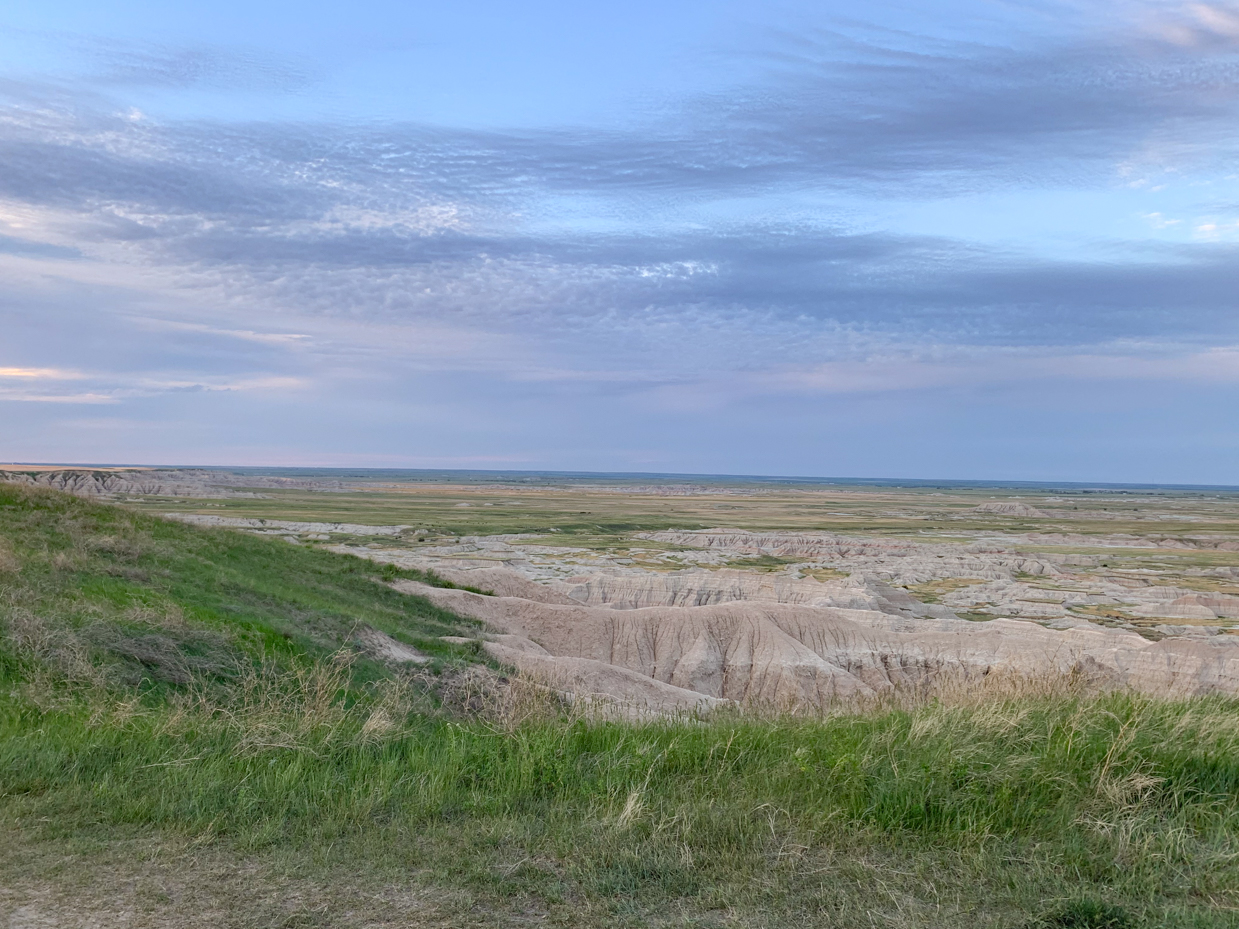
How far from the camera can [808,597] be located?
50.4 m

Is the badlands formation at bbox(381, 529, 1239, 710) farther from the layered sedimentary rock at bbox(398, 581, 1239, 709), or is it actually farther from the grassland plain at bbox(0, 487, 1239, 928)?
the grassland plain at bbox(0, 487, 1239, 928)

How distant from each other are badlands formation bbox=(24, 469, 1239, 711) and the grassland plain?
229 centimetres

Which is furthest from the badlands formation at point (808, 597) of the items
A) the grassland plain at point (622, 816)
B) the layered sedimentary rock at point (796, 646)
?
the grassland plain at point (622, 816)

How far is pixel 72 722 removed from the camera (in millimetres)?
7855

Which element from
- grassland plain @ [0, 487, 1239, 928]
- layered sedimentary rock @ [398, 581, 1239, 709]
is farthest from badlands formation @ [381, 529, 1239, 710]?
grassland plain @ [0, 487, 1239, 928]

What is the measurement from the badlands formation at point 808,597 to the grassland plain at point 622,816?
229cm

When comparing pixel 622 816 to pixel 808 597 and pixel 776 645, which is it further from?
pixel 808 597

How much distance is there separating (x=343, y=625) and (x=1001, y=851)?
16806mm

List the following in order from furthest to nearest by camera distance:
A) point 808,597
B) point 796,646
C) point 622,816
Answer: point 808,597 → point 796,646 → point 622,816

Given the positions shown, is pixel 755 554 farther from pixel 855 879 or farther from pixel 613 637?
pixel 855 879

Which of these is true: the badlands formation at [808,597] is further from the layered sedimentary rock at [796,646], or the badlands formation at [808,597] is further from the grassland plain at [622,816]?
the grassland plain at [622,816]

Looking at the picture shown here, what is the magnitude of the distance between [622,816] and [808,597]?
4670 centimetres

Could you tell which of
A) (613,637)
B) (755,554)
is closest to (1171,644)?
(613,637)

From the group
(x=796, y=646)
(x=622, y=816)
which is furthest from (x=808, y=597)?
(x=622, y=816)
